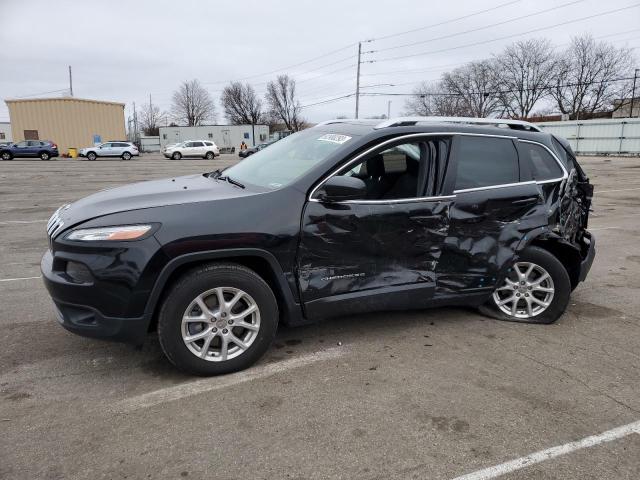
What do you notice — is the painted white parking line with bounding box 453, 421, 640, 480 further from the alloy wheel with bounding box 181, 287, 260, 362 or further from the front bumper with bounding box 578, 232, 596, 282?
the front bumper with bounding box 578, 232, 596, 282

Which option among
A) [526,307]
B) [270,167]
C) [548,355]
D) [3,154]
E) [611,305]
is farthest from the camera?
[3,154]

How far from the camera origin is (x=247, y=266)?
3412mm

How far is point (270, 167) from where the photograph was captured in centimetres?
408

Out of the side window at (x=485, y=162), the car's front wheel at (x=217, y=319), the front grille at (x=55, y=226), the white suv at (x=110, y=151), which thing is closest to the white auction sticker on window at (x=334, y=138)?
the side window at (x=485, y=162)

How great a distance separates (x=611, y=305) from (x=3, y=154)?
41.8 meters

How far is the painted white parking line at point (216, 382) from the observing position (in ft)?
9.96

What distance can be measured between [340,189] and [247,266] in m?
0.84

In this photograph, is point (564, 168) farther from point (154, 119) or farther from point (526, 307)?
point (154, 119)

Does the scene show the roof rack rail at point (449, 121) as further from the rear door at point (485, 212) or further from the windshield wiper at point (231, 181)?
the windshield wiper at point (231, 181)

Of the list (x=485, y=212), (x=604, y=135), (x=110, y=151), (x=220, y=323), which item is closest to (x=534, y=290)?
(x=485, y=212)

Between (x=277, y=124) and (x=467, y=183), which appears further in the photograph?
(x=277, y=124)

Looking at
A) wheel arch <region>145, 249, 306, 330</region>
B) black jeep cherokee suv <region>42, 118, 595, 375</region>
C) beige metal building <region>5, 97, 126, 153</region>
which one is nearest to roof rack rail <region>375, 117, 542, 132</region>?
black jeep cherokee suv <region>42, 118, 595, 375</region>

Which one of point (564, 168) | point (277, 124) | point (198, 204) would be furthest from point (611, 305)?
point (277, 124)

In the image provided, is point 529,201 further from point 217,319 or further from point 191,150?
point 191,150
